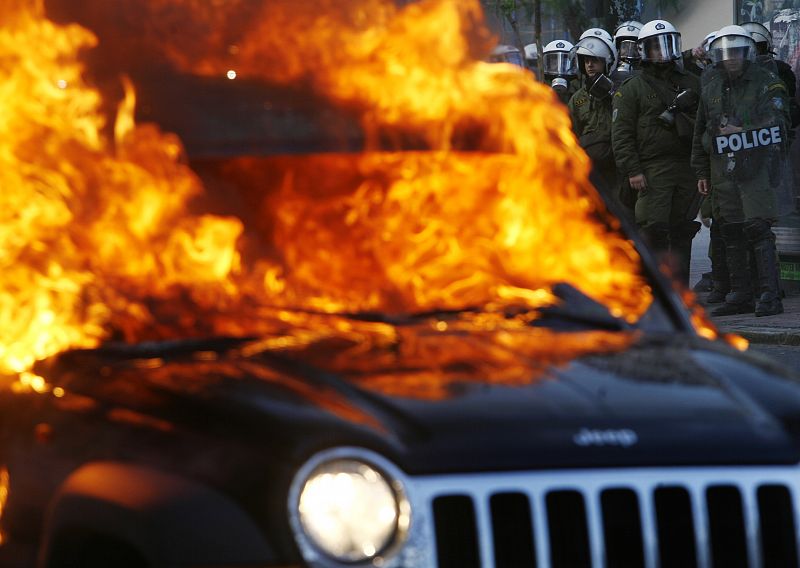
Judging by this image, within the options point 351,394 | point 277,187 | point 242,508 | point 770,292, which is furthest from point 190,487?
point 770,292

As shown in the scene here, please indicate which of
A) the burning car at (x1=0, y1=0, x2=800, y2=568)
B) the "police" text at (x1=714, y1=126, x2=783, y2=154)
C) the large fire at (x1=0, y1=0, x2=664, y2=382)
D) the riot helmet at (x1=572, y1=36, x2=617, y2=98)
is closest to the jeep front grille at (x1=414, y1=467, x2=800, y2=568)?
the burning car at (x1=0, y1=0, x2=800, y2=568)

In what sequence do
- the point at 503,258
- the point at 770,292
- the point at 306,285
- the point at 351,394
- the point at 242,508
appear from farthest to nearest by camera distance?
the point at 770,292 < the point at 503,258 < the point at 306,285 < the point at 351,394 < the point at 242,508

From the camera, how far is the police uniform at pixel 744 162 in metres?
14.0

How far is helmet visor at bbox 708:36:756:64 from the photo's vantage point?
45.6 feet

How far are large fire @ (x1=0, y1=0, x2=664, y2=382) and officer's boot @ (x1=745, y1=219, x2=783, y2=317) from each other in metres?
9.25

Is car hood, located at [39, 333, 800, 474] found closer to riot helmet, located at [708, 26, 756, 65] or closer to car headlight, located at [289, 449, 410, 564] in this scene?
car headlight, located at [289, 449, 410, 564]

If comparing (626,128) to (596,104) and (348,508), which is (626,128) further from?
(348,508)

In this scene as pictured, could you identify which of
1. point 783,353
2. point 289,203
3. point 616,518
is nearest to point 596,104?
point 783,353

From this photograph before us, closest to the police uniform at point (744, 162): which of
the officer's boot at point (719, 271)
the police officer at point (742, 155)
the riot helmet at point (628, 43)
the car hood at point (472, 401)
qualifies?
the police officer at point (742, 155)

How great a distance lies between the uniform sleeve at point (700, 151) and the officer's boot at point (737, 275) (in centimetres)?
46

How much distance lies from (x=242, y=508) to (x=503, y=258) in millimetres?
1501

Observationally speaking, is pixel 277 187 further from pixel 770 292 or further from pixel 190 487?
pixel 770 292

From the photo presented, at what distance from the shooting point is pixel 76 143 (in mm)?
4469

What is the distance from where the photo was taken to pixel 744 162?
14.3 m
